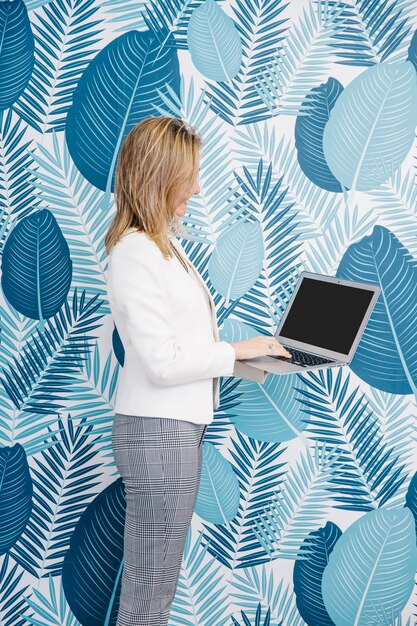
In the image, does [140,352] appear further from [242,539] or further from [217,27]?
[217,27]

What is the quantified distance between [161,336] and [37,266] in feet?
2.21

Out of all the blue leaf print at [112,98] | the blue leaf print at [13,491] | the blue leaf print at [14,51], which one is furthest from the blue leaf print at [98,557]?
the blue leaf print at [14,51]

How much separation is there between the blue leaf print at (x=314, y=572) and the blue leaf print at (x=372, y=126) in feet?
3.33

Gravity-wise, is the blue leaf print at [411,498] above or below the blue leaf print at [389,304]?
below

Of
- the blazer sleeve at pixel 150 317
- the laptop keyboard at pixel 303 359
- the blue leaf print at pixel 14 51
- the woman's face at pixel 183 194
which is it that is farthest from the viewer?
the blue leaf print at pixel 14 51

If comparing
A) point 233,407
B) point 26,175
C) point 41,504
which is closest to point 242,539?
point 233,407

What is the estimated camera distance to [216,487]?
1961 mm

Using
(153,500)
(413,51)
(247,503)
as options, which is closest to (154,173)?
(153,500)

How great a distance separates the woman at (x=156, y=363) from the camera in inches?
54.9

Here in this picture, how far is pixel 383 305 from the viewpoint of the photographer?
1925mm

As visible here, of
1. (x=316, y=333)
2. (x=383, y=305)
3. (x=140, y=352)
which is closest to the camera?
(x=140, y=352)

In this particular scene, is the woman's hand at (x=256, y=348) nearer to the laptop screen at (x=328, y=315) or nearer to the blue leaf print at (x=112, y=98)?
the laptop screen at (x=328, y=315)

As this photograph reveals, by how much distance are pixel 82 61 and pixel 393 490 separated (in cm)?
152

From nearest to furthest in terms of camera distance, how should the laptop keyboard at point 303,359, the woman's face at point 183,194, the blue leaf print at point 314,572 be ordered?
the woman's face at point 183,194 → the laptop keyboard at point 303,359 → the blue leaf print at point 314,572
